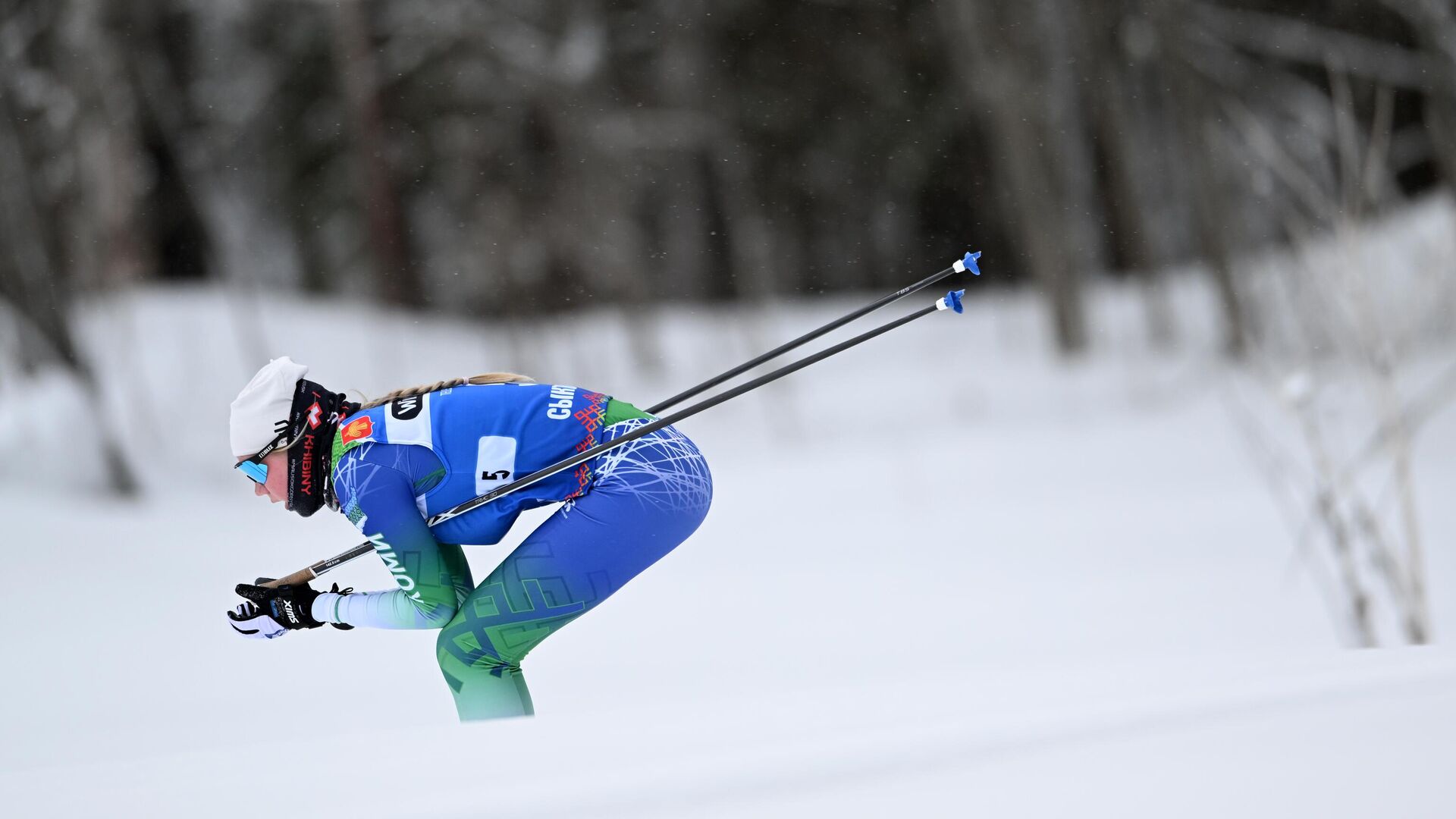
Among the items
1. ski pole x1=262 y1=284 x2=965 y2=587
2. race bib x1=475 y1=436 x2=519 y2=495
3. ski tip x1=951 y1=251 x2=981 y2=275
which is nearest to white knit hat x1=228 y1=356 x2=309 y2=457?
ski pole x1=262 y1=284 x2=965 y2=587

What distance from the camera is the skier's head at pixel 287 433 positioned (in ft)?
8.79

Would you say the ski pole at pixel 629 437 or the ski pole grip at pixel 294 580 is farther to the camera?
the ski pole grip at pixel 294 580

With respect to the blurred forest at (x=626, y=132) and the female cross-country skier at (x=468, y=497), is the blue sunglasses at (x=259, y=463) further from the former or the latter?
the blurred forest at (x=626, y=132)

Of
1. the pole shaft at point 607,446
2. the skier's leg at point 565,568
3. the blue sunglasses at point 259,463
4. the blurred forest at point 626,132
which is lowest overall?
the skier's leg at point 565,568

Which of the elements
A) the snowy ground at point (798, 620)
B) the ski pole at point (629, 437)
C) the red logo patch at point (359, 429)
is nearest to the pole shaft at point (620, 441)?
the ski pole at point (629, 437)

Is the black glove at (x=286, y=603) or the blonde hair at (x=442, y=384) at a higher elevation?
the blonde hair at (x=442, y=384)

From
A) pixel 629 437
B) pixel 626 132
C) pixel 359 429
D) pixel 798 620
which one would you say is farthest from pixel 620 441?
pixel 626 132

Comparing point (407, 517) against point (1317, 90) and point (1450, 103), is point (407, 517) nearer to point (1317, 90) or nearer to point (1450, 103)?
point (1450, 103)

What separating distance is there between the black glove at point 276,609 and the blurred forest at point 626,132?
6515 millimetres

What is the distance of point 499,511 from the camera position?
9.13 feet

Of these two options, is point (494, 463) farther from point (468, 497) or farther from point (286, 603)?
point (286, 603)

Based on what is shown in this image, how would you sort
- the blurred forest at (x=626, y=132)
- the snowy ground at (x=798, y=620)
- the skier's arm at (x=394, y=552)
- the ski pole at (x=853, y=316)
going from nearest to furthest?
the snowy ground at (x=798, y=620)
the skier's arm at (x=394, y=552)
the ski pole at (x=853, y=316)
the blurred forest at (x=626, y=132)

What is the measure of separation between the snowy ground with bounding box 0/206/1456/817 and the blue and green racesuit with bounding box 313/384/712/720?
0.27 metres

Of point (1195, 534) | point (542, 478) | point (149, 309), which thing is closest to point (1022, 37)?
point (1195, 534)
